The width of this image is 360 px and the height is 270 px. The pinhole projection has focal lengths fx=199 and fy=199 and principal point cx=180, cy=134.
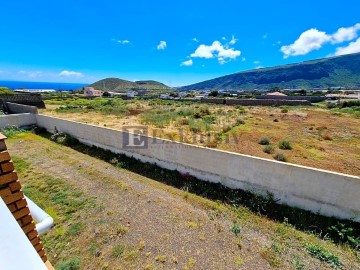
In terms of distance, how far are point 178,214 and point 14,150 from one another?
1003 centimetres

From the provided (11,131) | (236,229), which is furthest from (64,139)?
(236,229)

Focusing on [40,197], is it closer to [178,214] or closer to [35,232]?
[178,214]

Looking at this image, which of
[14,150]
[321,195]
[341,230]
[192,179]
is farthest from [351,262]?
[14,150]

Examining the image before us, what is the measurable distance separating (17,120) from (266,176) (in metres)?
16.5

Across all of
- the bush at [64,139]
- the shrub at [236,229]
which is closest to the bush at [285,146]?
the shrub at [236,229]

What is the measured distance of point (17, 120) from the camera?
14172 mm

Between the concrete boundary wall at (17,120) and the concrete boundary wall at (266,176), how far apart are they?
9.85 metres

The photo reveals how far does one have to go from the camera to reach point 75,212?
229 inches

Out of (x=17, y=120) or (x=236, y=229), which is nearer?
(x=236, y=229)

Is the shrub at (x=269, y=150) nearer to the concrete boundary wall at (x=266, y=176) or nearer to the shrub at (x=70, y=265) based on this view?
the concrete boundary wall at (x=266, y=176)

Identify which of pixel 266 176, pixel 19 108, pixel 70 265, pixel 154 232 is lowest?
pixel 70 265

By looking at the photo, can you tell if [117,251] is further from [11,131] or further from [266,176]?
[11,131]

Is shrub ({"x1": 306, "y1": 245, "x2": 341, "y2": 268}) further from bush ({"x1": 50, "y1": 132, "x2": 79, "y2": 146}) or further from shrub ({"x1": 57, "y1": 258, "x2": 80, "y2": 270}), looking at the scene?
bush ({"x1": 50, "y1": 132, "x2": 79, "y2": 146})

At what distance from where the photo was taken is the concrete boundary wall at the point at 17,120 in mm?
13688
